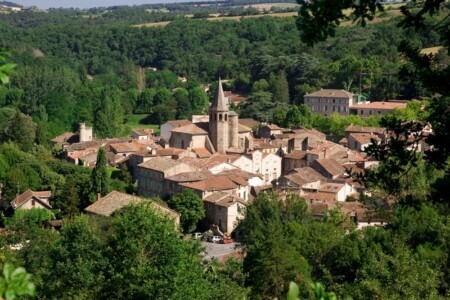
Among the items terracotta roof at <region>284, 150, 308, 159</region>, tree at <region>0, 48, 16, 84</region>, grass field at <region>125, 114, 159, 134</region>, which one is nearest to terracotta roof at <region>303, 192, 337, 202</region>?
terracotta roof at <region>284, 150, 308, 159</region>

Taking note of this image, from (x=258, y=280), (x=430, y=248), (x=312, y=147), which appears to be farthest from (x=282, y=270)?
(x=312, y=147)

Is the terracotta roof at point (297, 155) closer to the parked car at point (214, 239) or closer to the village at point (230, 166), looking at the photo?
the village at point (230, 166)

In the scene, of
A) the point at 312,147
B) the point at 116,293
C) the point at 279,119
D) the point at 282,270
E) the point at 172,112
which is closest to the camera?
the point at 116,293

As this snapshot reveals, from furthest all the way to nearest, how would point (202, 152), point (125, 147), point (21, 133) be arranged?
point (21, 133), point (125, 147), point (202, 152)

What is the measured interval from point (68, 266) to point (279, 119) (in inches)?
1519

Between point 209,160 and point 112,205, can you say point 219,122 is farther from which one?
point 112,205

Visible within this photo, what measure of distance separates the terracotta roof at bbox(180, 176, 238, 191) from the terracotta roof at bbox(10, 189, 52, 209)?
640 cm

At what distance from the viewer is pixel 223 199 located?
31531 millimetres

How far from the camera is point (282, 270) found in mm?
19625

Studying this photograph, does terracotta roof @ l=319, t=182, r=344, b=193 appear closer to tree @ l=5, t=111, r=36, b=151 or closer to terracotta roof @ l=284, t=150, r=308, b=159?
terracotta roof @ l=284, t=150, r=308, b=159

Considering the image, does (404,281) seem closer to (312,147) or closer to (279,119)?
(312,147)

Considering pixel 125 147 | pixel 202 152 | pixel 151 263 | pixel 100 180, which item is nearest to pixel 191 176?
pixel 100 180

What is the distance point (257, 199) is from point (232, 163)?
972cm

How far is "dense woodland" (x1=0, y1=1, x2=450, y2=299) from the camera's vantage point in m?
15.2
